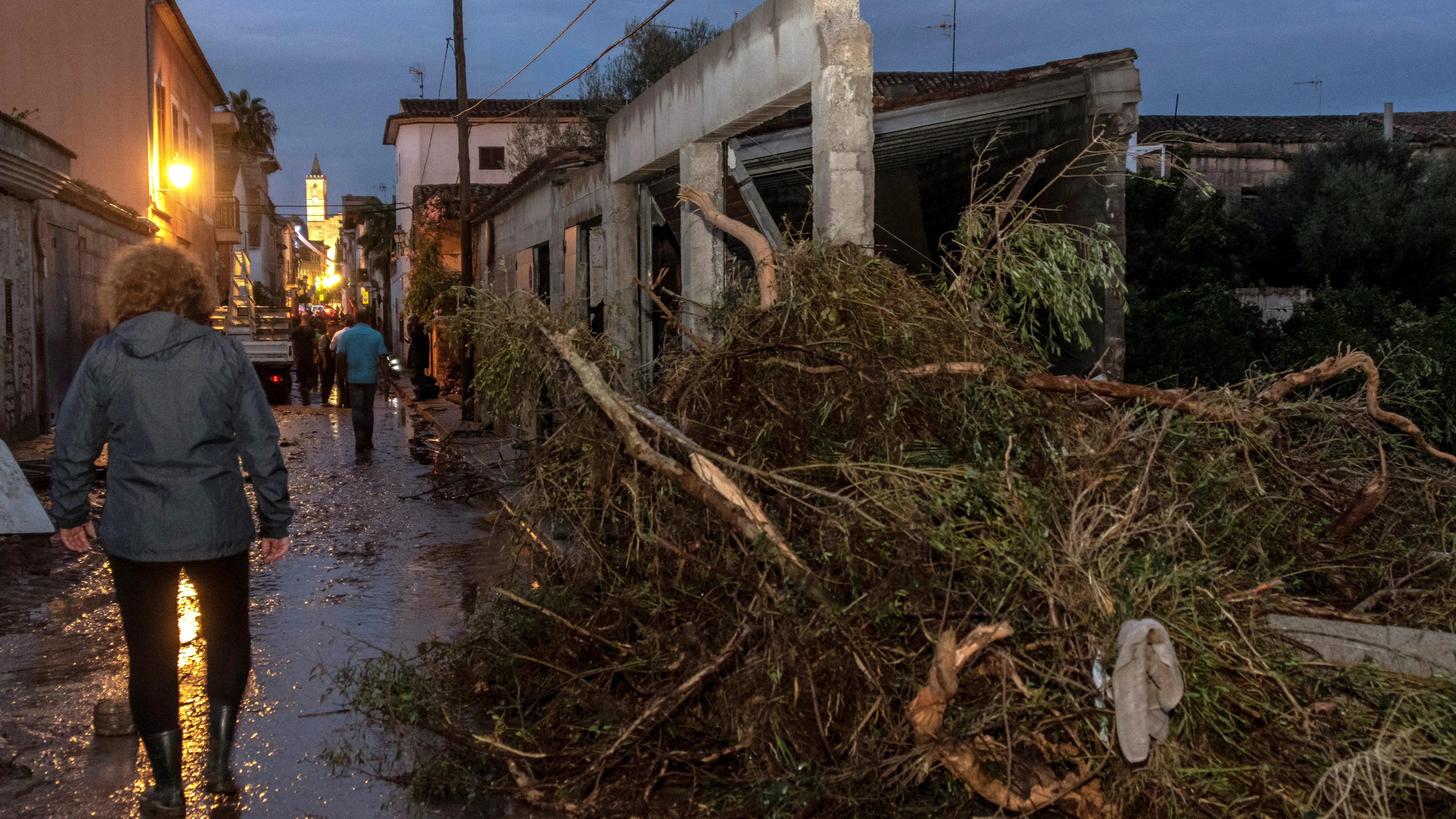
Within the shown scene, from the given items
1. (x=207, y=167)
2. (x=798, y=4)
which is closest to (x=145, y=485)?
(x=798, y=4)

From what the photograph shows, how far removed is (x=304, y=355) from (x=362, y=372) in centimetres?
1009

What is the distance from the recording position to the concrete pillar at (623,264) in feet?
39.7

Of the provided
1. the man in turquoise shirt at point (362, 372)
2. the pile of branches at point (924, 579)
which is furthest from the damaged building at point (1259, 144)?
the pile of branches at point (924, 579)

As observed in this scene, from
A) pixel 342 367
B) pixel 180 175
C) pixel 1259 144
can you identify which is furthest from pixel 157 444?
pixel 1259 144

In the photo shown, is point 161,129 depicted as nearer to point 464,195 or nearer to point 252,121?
point 464,195

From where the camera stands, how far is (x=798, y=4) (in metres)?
7.75

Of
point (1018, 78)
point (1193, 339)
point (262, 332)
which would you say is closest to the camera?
point (1018, 78)

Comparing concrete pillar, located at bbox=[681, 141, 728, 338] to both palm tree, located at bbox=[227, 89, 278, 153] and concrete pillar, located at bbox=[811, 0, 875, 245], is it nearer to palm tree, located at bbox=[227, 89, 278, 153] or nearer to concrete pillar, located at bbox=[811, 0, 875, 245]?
concrete pillar, located at bbox=[811, 0, 875, 245]

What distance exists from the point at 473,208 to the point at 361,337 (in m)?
9.69

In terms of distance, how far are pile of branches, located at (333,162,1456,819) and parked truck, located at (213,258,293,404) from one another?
714 inches

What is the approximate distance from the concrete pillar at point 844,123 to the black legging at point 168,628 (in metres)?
4.29

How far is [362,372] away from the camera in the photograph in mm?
14281

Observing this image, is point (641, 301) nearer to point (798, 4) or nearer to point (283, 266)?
point (798, 4)

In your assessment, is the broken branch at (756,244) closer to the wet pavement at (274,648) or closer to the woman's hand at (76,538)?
the wet pavement at (274,648)
